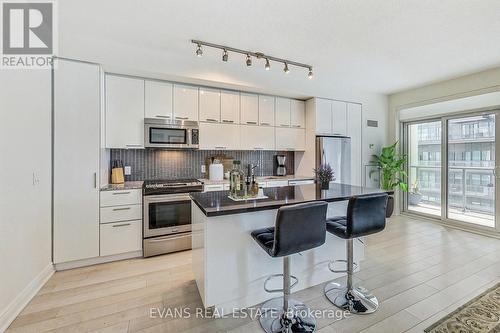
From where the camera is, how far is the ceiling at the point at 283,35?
2.19m

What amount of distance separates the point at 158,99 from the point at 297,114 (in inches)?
101

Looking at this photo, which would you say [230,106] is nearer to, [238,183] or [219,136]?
[219,136]

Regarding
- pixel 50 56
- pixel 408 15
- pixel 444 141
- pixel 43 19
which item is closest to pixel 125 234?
pixel 50 56

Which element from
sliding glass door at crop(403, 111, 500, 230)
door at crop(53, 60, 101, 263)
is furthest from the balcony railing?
door at crop(53, 60, 101, 263)

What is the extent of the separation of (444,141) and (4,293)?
21.2 ft

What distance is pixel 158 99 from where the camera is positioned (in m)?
3.32

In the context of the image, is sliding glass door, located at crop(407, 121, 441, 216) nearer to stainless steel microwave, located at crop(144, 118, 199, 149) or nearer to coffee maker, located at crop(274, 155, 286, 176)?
coffee maker, located at crop(274, 155, 286, 176)

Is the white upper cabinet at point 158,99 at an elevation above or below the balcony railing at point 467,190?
above

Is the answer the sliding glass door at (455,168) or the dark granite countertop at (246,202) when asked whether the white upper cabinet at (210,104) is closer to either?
the dark granite countertop at (246,202)

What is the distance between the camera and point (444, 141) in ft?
14.4

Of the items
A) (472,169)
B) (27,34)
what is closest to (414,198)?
(472,169)

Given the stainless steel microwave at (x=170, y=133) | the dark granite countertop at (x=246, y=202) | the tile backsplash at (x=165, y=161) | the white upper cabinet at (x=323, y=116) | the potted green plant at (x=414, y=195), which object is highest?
the white upper cabinet at (x=323, y=116)

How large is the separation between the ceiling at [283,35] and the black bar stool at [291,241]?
1.93 meters

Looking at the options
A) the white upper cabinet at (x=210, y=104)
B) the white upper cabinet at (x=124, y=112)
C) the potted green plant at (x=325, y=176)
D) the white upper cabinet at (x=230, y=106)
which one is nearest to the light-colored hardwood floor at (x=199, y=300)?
the potted green plant at (x=325, y=176)
